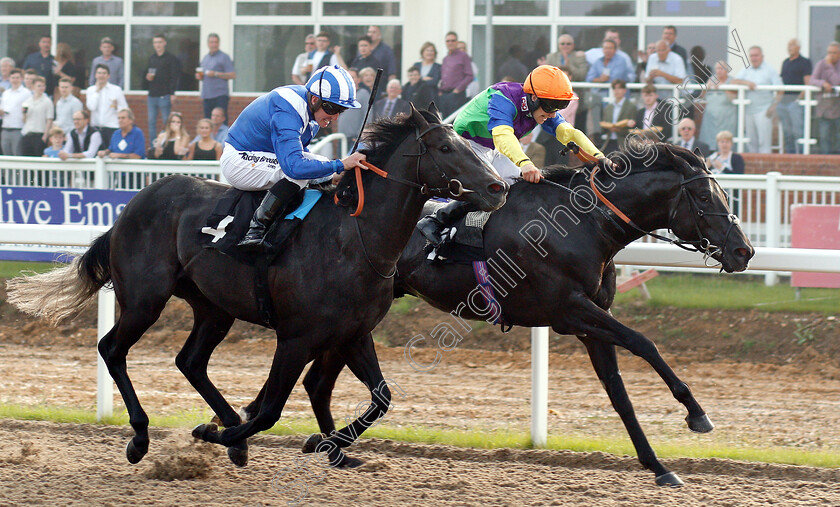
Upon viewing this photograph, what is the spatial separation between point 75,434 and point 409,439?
1.91 metres

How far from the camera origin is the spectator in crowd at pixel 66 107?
12.7m

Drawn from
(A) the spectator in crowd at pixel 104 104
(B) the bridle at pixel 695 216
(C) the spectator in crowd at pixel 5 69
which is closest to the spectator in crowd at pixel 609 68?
(A) the spectator in crowd at pixel 104 104

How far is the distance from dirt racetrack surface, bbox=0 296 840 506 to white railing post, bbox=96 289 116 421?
0.69ft

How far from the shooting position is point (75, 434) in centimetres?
600

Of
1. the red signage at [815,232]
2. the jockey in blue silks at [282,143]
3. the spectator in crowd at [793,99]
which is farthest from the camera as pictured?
the spectator in crowd at [793,99]

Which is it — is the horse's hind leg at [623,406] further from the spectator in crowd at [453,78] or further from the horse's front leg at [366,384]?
the spectator in crowd at [453,78]

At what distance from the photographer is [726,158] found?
1038 centimetres

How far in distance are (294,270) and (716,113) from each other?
24.0ft

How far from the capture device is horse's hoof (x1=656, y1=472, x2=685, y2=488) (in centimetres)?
501

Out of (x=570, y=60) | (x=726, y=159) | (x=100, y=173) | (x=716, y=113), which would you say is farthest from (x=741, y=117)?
(x=100, y=173)

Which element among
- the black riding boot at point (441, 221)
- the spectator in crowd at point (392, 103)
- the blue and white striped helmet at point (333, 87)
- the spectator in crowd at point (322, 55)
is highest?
the spectator in crowd at point (322, 55)

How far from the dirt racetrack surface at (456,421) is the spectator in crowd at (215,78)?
13.6 feet

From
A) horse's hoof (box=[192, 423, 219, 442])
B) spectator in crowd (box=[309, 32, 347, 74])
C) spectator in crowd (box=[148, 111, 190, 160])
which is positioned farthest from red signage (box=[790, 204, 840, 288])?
spectator in crowd (box=[148, 111, 190, 160])

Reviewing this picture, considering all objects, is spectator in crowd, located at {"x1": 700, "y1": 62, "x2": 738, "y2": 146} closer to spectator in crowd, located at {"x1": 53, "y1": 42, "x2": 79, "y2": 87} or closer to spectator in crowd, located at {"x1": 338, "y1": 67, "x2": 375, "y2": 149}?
spectator in crowd, located at {"x1": 338, "y1": 67, "x2": 375, "y2": 149}
